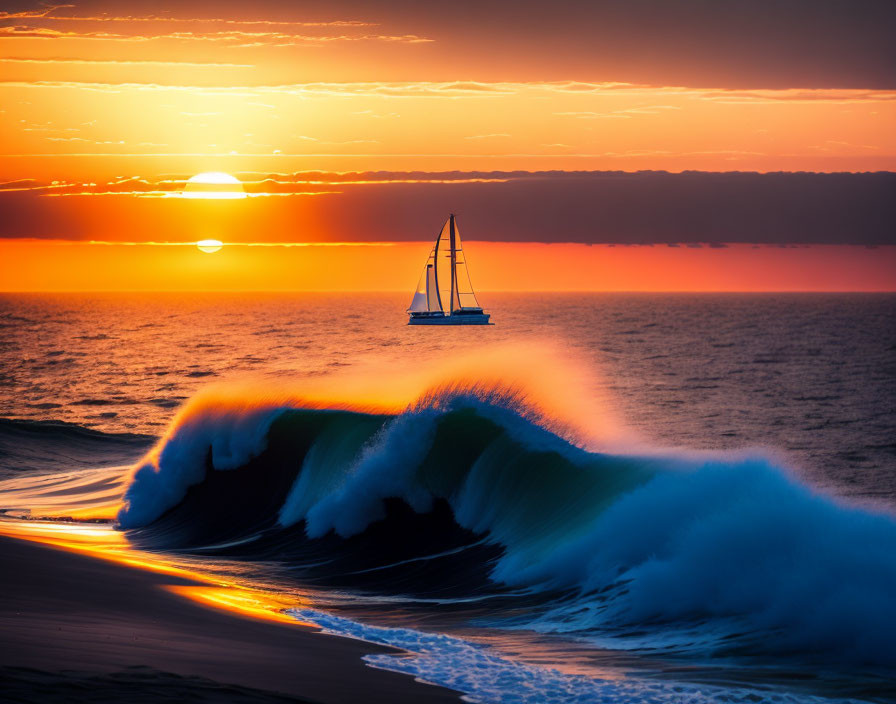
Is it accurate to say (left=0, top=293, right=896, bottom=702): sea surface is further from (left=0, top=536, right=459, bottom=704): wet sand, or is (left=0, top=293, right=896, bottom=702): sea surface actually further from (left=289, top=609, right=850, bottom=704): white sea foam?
(left=0, top=536, right=459, bottom=704): wet sand

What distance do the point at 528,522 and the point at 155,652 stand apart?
24.4ft

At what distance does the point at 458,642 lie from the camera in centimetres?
999

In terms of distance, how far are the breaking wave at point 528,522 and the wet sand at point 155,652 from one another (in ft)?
8.98

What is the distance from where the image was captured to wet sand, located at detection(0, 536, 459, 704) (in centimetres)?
725

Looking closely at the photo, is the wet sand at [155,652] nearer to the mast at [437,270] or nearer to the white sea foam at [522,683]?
the white sea foam at [522,683]

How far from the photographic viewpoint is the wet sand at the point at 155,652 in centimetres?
725

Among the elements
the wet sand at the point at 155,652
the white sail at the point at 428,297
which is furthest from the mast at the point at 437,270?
the wet sand at the point at 155,652

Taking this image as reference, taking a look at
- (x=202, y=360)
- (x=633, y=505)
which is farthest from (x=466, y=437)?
(x=202, y=360)

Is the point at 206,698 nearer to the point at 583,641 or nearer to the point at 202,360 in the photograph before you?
the point at 583,641

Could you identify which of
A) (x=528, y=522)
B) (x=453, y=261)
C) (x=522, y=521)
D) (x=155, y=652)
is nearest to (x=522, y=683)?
(x=155, y=652)

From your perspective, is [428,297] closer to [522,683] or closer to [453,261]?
[453,261]

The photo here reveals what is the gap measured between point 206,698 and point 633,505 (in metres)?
6.74

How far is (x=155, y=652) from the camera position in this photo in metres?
8.34

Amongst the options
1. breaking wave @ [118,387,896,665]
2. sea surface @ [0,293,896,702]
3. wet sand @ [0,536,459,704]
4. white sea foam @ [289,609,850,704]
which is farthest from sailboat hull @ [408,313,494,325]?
white sea foam @ [289,609,850,704]
